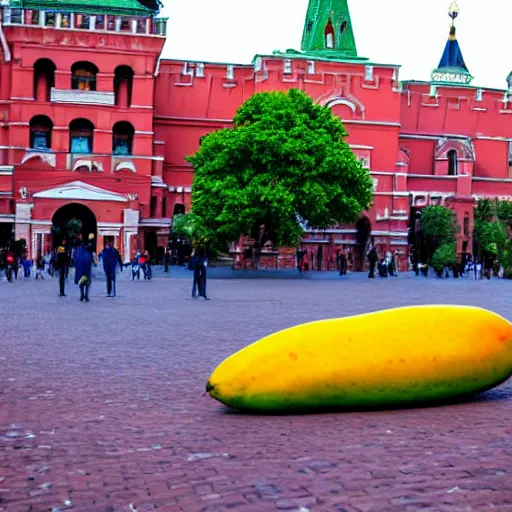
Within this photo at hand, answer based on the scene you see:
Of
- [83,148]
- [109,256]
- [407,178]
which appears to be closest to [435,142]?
[407,178]

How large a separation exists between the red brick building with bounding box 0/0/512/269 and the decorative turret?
16.2 feet

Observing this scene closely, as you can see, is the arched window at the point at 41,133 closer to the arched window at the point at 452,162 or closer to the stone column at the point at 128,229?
the stone column at the point at 128,229

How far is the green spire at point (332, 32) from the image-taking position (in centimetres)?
7206

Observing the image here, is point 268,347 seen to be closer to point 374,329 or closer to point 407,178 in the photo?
point 374,329

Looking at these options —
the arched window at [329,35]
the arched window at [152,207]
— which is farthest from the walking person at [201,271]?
the arched window at [329,35]

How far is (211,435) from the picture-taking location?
6.26 m

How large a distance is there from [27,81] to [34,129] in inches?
125

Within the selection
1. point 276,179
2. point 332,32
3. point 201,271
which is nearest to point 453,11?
point 332,32

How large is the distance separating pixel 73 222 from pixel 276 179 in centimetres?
1724

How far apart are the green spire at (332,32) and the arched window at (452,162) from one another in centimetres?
1042

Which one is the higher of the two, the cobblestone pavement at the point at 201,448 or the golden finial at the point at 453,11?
the golden finial at the point at 453,11

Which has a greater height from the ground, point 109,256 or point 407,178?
→ point 407,178

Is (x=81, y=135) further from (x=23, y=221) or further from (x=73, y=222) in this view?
(x=23, y=221)

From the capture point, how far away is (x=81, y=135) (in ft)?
204
